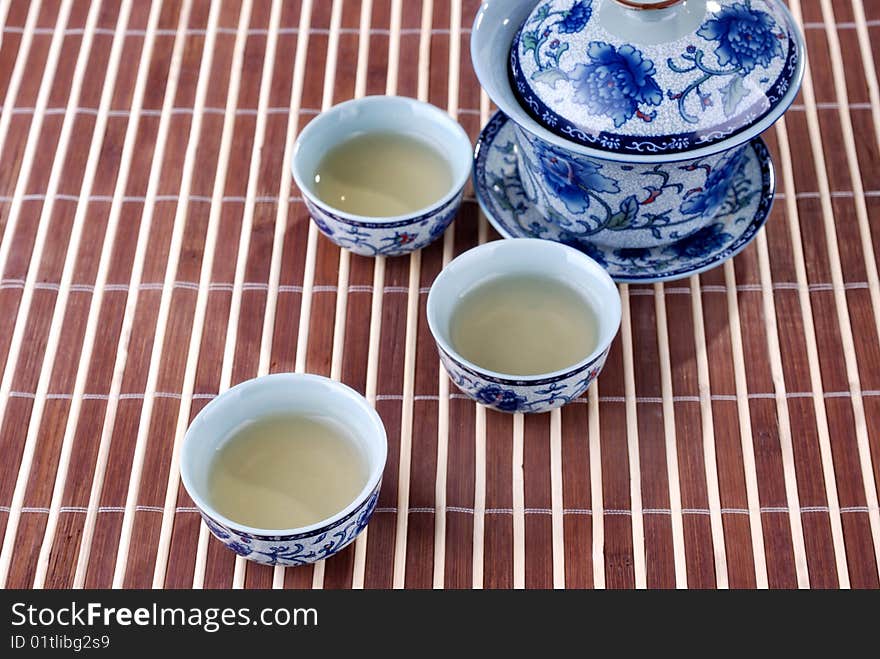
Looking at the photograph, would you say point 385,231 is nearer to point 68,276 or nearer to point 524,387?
point 524,387

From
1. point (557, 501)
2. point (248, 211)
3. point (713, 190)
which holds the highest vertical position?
point (713, 190)

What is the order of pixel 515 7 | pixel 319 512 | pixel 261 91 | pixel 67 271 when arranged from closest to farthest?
pixel 319 512 → pixel 515 7 → pixel 67 271 → pixel 261 91

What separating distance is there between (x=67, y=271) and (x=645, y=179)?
0.67 m

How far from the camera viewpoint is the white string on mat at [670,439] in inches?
40.0

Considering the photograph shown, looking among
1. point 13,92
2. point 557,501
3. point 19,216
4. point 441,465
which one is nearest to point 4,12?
point 13,92

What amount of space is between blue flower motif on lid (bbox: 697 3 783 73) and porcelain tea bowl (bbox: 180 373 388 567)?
1.56 feet

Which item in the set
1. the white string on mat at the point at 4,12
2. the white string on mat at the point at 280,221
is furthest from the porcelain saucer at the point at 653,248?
the white string on mat at the point at 4,12

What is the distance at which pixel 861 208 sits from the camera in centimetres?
124

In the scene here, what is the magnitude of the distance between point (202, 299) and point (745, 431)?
24.2 inches

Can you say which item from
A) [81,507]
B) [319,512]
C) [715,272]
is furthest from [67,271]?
Result: [715,272]

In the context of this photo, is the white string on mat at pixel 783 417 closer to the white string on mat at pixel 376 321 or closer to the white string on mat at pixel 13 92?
the white string on mat at pixel 376 321

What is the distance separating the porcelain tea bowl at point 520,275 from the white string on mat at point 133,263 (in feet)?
1.19

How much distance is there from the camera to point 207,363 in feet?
3.74

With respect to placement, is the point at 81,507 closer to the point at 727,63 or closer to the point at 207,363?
the point at 207,363
